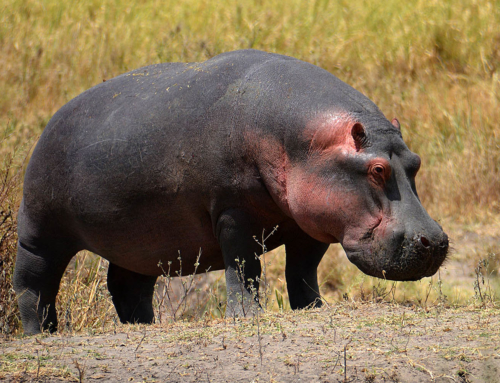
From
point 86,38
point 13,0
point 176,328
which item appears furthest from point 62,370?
point 13,0

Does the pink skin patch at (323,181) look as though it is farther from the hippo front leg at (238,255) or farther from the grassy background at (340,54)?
→ the grassy background at (340,54)

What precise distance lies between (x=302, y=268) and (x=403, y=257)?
1185 millimetres

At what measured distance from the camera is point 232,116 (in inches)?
189

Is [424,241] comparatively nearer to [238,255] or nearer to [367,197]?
[367,197]

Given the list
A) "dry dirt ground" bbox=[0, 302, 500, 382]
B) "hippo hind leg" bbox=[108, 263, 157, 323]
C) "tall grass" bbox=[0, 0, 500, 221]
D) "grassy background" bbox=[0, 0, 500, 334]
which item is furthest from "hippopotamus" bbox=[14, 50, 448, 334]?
"tall grass" bbox=[0, 0, 500, 221]

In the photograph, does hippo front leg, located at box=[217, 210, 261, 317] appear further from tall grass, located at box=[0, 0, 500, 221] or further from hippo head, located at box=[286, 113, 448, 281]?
tall grass, located at box=[0, 0, 500, 221]

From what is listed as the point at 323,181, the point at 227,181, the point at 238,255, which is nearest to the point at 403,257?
the point at 323,181

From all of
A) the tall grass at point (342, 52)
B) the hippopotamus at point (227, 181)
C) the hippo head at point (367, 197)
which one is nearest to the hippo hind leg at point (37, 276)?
the hippopotamus at point (227, 181)

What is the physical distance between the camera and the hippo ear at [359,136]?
170 inches

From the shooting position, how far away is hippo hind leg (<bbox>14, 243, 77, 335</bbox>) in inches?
231

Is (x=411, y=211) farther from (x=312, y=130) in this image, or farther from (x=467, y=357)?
(x=467, y=357)

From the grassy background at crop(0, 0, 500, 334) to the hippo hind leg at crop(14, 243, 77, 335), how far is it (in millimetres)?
3735

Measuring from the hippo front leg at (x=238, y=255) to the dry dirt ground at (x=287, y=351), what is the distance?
1.05 ft

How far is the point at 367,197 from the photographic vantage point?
4316 millimetres
